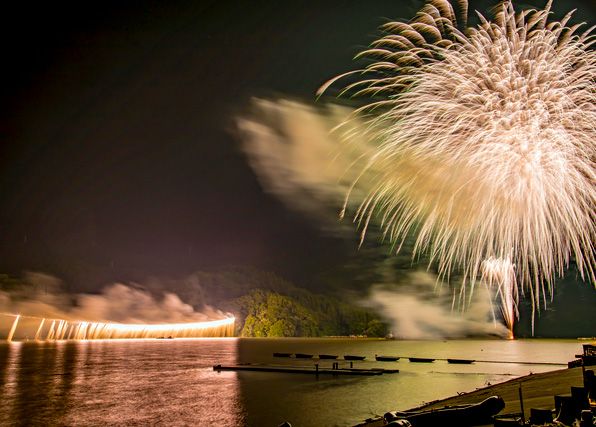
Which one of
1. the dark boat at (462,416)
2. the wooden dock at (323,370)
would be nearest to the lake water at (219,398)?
the wooden dock at (323,370)

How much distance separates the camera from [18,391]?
181 feet

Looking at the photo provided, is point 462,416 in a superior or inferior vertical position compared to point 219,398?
superior

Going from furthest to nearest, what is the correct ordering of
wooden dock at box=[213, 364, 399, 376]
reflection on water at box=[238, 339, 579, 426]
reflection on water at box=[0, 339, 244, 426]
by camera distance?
1. wooden dock at box=[213, 364, 399, 376]
2. reflection on water at box=[0, 339, 244, 426]
3. reflection on water at box=[238, 339, 579, 426]

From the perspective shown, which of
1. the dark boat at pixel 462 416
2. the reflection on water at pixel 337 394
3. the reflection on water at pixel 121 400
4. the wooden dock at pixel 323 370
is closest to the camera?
the dark boat at pixel 462 416

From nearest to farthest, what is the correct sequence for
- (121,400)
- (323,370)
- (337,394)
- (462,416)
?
1. (462,416)
2. (121,400)
3. (337,394)
4. (323,370)

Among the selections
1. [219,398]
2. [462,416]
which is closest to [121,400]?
[219,398]

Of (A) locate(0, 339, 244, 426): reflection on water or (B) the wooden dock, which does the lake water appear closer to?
(A) locate(0, 339, 244, 426): reflection on water

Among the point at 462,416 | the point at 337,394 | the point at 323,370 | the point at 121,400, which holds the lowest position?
the point at 121,400

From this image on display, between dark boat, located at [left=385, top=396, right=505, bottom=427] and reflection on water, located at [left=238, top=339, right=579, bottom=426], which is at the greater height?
dark boat, located at [left=385, top=396, right=505, bottom=427]

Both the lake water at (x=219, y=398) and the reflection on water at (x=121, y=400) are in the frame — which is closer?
the lake water at (x=219, y=398)

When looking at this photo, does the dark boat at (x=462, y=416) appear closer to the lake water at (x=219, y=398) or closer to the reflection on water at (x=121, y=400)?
the lake water at (x=219, y=398)

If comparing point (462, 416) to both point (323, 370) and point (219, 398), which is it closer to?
point (219, 398)

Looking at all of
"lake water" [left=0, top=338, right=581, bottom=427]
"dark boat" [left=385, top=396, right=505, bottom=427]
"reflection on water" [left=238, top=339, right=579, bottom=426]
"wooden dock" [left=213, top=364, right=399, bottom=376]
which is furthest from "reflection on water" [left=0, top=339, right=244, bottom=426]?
"dark boat" [left=385, top=396, right=505, bottom=427]

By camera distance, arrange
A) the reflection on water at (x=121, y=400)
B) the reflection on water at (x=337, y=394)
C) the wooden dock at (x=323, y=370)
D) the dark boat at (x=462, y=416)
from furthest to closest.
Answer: the wooden dock at (x=323, y=370)
the reflection on water at (x=121, y=400)
the reflection on water at (x=337, y=394)
the dark boat at (x=462, y=416)
